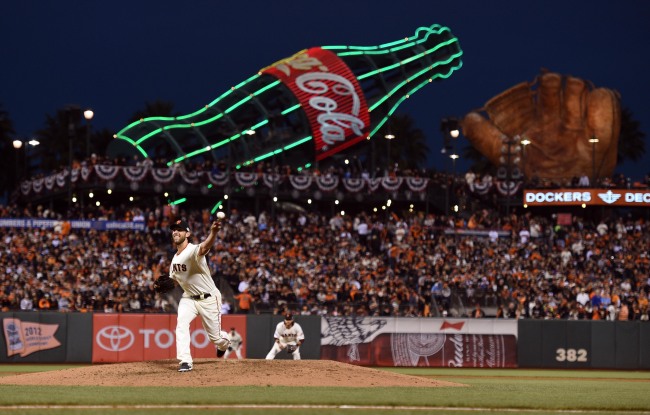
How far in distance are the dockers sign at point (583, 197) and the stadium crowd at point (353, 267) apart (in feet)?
22.5

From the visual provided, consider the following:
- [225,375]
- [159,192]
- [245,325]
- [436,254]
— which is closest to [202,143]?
[159,192]

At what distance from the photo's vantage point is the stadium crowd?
32.1 metres

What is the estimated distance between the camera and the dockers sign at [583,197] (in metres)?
52.0

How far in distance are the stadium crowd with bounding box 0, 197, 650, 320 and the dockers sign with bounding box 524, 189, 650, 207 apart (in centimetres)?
686

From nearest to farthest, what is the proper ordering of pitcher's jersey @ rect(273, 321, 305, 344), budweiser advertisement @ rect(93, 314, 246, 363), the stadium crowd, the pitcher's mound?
the pitcher's mound < pitcher's jersey @ rect(273, 321, 305, 344) < budweiser advertisement @ rect(93, 314, 246, 363) < the stadium crowd

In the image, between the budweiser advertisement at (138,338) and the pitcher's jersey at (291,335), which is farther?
the budweiser advertisement at (138,338)

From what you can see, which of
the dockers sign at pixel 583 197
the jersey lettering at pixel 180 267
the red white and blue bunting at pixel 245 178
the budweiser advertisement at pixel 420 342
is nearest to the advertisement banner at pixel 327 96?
the red white and blue bunting at pixel 245 178

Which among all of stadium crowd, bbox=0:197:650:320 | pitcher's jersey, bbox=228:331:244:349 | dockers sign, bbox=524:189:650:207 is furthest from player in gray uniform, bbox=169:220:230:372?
dockers sign, bbox=524:189:650:207

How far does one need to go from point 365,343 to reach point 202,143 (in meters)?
24.4

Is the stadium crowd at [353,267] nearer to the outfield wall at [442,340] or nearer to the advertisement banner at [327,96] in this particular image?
the outfield wall at [442,340]

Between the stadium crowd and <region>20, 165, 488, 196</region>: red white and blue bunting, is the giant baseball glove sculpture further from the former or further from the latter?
the stadium crowd

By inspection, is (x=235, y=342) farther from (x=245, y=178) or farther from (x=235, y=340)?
(x=245, y=178)

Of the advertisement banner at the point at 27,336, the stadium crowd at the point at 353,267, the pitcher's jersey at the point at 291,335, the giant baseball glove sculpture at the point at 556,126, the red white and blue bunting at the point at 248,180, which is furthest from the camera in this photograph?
the giant baseball glove sculpture at the point at 556,126

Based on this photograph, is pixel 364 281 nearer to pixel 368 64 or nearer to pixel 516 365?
pixel 516 365
